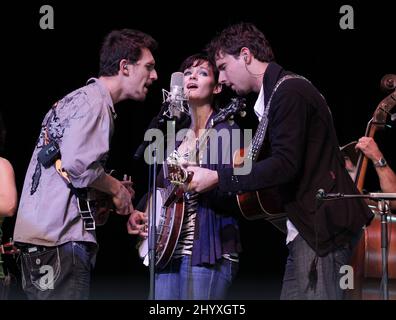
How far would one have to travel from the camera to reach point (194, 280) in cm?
349

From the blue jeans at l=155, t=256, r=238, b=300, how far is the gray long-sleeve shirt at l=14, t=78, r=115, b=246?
0.62 meters

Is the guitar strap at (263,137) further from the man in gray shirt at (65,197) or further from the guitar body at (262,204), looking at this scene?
the man in gray shirt at (65,197)

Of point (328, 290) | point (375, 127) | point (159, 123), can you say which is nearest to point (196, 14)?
point (375, 127)

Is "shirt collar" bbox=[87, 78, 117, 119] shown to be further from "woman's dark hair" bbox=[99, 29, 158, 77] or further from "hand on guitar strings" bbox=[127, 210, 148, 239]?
"hand on guitar strings" bbox=[127, 210, 148, 239]

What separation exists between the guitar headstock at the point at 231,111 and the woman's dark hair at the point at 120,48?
0.47 meters

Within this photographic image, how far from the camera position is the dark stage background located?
4.70m

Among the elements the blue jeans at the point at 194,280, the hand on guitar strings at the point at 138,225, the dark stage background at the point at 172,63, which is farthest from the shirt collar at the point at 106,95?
the dark stage background at the point at 172,63

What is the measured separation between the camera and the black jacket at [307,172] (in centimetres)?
282

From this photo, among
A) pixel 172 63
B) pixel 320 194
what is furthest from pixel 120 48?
pixel 172 63

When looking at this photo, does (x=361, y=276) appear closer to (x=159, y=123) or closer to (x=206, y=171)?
(x=206, y=171)

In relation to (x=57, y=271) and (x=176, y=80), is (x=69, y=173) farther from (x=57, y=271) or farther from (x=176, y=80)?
(x=176, y=80)
